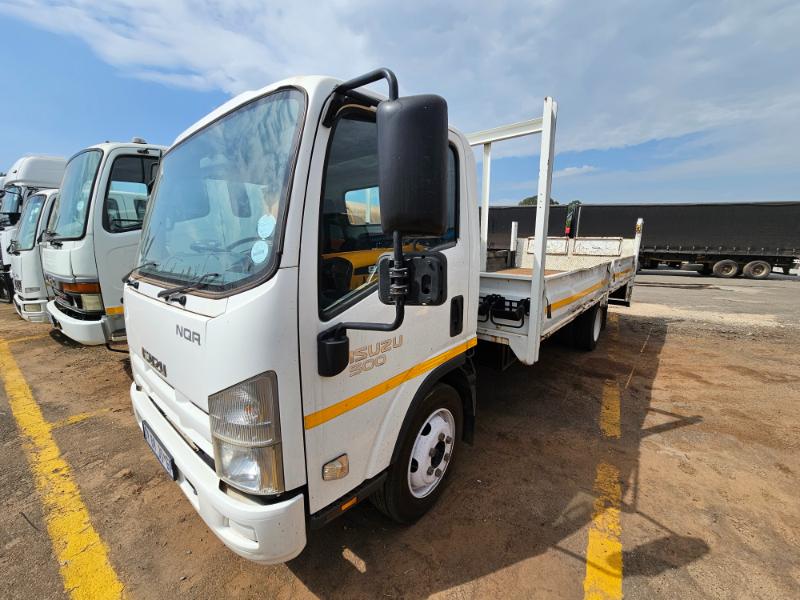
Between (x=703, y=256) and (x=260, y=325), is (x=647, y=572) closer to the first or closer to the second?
(x=260, y=325)

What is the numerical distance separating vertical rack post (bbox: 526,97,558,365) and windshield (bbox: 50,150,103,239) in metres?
4.29

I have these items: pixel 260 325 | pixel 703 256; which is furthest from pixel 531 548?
pixel 703 256

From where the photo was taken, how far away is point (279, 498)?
145 centimetres

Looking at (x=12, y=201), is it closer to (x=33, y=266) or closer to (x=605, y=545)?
(x=33, y=266)

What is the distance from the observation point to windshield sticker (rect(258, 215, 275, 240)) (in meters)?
1.43

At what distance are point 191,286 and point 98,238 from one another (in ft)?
9.92

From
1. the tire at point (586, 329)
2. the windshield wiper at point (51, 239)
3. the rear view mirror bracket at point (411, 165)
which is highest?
→ the rear view mirror bracket at point (411, 165)

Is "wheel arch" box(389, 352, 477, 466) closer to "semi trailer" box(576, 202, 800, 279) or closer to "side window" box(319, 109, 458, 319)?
"side window" box(319, 109, 458, 319)

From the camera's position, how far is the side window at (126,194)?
384cm

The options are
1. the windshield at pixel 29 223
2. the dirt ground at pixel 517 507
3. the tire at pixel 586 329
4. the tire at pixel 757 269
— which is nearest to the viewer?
the dirt ground at pixel 517 507

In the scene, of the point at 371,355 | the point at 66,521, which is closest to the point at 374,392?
the point at 371,355

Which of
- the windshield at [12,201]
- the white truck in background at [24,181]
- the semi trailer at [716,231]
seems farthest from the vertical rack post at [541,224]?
the semi trailer at [716,231]

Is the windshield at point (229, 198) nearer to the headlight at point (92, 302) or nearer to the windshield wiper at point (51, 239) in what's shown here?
the headlight at point (92, 302)

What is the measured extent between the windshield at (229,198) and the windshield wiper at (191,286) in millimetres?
24
